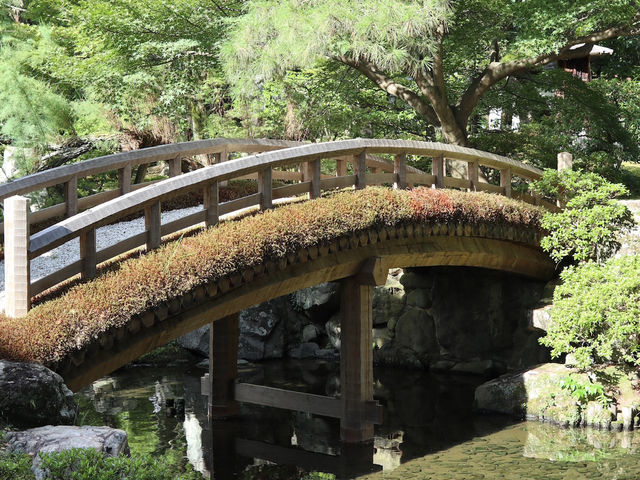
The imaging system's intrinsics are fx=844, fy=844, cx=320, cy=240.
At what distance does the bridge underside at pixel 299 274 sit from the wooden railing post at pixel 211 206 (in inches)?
27.0

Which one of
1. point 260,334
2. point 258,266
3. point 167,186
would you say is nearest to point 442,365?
point 260,334

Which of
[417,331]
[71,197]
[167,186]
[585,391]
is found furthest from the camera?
[417,331]

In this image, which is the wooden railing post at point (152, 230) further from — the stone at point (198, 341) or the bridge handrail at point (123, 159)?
the stone at point (198, 341)

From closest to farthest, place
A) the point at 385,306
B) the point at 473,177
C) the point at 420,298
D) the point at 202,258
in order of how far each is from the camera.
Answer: the point at 202,258, the point at 473,177, the point at 420,298, the point at 385,306

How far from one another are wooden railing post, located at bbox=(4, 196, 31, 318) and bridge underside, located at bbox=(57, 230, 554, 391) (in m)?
0.68

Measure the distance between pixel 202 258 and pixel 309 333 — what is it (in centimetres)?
1005

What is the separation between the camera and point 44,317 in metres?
7.41

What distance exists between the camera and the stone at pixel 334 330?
18125 mm

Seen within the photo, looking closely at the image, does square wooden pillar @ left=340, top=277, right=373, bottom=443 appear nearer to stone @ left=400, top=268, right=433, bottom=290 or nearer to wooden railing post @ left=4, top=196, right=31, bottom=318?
wooden railing post @ left=4, top=196, right=31, bottom=318

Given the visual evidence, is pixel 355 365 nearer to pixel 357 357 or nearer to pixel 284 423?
pixel 357 357

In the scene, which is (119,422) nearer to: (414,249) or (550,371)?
(414,249)

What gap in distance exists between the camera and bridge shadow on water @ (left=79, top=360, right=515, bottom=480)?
10578 mm

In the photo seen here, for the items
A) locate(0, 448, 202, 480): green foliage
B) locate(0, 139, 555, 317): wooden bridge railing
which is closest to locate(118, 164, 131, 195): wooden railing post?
locate(0, 139, 555, 317): wooden bridge railing

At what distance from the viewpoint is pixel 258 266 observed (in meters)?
9.38
